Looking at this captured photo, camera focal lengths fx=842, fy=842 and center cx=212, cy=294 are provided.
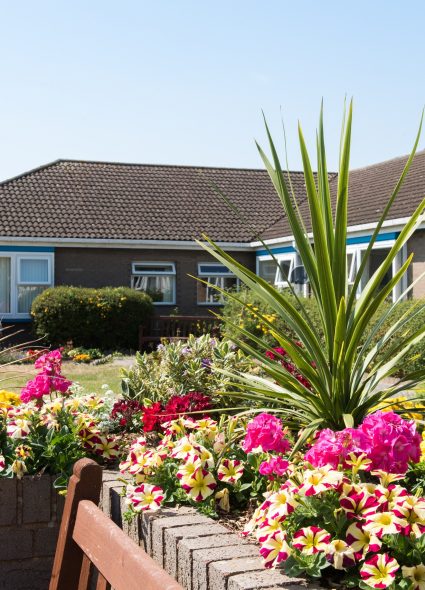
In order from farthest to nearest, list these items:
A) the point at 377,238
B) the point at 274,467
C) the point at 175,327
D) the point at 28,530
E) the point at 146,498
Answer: the point at 175,327 → the point at 377,238 → the point at 28,530 → the point at 146,498 → the point at 274,467

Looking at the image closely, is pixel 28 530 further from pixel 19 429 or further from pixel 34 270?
pixel 34 270

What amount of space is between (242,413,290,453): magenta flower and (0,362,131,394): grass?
800cm

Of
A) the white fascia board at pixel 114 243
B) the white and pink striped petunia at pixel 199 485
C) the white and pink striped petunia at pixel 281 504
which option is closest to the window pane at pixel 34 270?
the white fascia board at pixel 114 243

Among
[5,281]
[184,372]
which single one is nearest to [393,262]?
[5,281]

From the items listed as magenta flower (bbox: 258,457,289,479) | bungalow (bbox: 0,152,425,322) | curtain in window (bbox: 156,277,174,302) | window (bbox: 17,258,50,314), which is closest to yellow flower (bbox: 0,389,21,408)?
magenta flower (bbox: 258,457,289,479)

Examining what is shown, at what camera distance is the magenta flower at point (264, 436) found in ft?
10.6

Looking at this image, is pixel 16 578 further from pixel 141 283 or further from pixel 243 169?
pixel 243 169

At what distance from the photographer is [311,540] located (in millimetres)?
2557

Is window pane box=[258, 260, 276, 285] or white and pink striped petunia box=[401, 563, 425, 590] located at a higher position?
window pane box=[258, 260, 276, 285]

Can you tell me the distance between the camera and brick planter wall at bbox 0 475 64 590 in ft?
12.8

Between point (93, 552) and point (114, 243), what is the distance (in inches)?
775

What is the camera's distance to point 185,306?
884 inches

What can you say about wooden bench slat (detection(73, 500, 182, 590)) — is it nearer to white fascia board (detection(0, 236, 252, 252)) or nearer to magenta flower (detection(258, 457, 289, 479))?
magenta flower (detection(258, 457, 289, 479))

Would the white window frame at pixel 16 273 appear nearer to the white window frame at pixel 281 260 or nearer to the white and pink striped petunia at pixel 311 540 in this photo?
the white window frame at pixel 281 260
